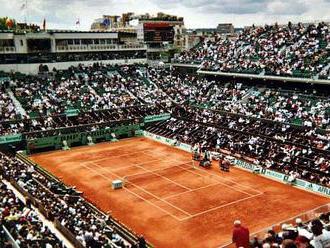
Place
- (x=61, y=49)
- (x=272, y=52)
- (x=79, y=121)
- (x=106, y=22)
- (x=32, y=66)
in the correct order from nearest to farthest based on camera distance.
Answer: (x=79, y=121)
(x=272, y=52)
(x=32, y=66)
(x=61, y=49)
(x=106, y=22)

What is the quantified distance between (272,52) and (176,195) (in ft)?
96.6

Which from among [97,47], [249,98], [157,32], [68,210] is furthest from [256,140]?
[157,32]

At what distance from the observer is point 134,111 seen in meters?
56.2

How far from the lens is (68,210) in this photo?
25.9 metres

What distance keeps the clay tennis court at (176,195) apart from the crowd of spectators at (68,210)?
2.36m

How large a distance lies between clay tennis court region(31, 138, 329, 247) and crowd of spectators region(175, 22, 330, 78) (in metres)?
16.5

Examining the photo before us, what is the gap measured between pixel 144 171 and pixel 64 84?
954 inches

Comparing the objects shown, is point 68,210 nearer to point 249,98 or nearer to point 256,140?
point 256,140

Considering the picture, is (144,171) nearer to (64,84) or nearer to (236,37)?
(64,84)

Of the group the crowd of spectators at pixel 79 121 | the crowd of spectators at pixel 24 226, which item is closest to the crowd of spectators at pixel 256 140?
the crowd of spectators at pixel 79 121

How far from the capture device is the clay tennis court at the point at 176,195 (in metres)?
27.5

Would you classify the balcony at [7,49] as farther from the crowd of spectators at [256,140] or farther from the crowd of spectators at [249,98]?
the crowd of spectators at [256,140]

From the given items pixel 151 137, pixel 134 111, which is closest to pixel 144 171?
pixel 151 137

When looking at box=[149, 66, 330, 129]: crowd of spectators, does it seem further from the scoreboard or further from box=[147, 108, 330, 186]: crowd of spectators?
the scoreboard
